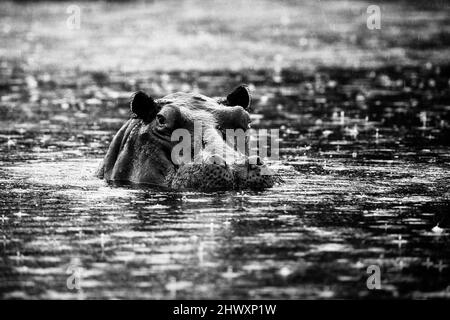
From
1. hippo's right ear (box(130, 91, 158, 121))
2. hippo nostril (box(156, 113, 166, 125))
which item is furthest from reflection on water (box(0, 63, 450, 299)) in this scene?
hippo's right ear (box(130, 91, 158, 121))

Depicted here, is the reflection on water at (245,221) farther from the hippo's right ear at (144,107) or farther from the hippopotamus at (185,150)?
the hippo's right ear at (144,107)

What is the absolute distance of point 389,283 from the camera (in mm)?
Result: 10203

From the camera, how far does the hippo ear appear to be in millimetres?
16094

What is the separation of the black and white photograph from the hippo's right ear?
0.02m

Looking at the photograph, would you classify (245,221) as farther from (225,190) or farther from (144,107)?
(144,107)

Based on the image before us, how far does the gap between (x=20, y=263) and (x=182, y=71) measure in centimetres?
2302

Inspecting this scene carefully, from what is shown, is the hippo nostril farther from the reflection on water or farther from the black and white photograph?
the reflection on water

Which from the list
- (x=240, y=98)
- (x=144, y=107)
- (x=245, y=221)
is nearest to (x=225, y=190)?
(x=245, y=221)

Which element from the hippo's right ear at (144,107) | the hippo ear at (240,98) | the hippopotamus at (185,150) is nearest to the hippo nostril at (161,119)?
the hippopotamus at (185,150)

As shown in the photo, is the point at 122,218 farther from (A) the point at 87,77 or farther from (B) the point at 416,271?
(A) the point at 87,77

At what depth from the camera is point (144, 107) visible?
15.7 metres

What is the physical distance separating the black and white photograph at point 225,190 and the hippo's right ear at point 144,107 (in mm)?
24

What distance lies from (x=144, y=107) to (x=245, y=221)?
3.50 meters

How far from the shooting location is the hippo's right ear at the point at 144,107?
1555 centimetres
